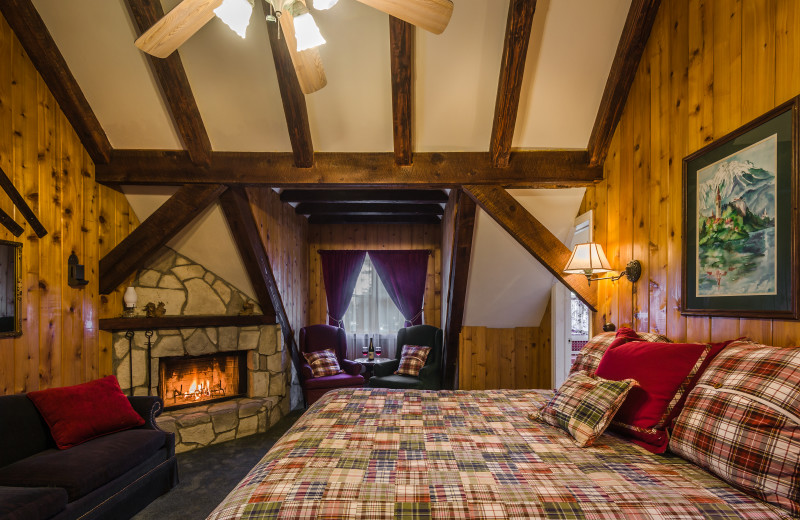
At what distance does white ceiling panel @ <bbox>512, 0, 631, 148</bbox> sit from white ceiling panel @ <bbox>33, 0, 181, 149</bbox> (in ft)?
8.51

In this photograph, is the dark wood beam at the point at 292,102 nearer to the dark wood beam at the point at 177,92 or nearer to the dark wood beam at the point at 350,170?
the dark wood beam at the point at 350,170

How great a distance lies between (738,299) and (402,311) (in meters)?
4.22

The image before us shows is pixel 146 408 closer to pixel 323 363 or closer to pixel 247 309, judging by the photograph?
pixel 247 309

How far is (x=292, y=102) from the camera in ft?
8.70

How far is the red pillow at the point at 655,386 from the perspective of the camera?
5.17 feet

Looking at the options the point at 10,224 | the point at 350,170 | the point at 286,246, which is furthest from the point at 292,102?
the point at 286,246

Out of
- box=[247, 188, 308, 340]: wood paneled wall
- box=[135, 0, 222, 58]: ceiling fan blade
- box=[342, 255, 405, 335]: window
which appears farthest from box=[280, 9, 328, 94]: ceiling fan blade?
box=[342, 255, 405, 335]: window

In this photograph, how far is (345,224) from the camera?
5750 mm

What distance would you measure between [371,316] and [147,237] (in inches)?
124

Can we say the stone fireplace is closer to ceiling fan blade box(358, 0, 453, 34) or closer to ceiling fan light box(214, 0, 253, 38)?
ceiling fan light box(214, 0, 253, 38)

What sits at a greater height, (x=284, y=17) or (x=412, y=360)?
(x=284, y=17)

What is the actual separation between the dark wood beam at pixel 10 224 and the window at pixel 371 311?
3797mm

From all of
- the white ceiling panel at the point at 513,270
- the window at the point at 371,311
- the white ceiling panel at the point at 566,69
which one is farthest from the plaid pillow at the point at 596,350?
the window at the point at 371,311

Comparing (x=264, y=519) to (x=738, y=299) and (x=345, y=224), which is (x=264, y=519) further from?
(x=345, y=224)
